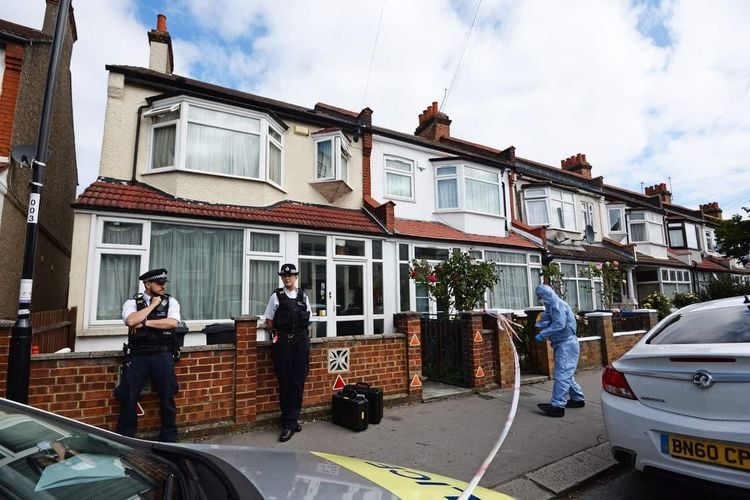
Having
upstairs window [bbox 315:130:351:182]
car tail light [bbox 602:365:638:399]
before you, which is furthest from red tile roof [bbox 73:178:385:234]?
car tail light [bbox 602:365:638:399]

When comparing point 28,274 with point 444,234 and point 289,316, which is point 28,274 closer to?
point 289,316

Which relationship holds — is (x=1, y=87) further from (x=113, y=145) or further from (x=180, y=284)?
(x=180, y=284)

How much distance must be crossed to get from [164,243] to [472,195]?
30.0 feet

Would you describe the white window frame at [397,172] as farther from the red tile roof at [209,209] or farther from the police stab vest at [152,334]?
A: the police stab vest at [152,334]

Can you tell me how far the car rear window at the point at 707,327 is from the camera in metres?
2.84

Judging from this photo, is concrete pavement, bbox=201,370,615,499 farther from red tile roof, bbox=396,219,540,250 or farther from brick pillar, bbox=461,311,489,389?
red tile roof, bbox=396,219,540,250

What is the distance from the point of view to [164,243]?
7.62 m

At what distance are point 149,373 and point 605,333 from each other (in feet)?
27.8

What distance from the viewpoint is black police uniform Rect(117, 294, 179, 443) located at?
3.45 metres

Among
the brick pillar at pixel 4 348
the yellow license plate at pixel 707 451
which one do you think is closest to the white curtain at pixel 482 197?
the yellow license plate at pixel 707 451

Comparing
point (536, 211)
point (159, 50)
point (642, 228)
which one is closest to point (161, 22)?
point (159, 50)

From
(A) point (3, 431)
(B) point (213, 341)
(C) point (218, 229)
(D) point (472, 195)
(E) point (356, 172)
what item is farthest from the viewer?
(D) point (472, 195)

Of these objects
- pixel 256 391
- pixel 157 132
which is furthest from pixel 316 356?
pixel 157 132

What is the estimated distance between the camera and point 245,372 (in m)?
4.30
